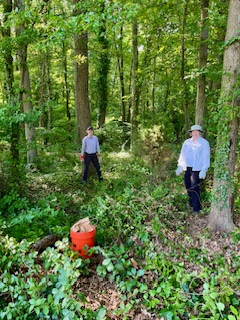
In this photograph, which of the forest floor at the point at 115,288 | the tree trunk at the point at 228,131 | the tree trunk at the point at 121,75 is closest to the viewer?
the forest floor at the point at 115,288

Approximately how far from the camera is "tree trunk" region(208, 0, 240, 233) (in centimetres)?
371

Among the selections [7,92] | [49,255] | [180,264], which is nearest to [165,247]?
[180,264]

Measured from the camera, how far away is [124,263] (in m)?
3.20

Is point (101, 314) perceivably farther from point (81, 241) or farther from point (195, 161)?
point (195, 161)

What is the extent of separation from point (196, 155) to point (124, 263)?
272 centimetres

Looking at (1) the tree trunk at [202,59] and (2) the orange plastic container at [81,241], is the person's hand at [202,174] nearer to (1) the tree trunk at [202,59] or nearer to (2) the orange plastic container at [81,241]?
(1) the tree trunk at [202,59]

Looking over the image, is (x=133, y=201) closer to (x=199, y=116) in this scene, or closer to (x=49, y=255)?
(x=49, y=255)

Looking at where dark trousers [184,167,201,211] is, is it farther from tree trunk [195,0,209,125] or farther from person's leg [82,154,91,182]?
person's leg [82,154,91,182]

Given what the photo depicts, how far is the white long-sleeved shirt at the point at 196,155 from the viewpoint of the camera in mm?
4867

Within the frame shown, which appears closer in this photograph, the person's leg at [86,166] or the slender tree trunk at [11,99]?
the slender tree trunk at [11,99]

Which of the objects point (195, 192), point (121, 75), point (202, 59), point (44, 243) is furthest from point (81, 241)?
point (121, 75)

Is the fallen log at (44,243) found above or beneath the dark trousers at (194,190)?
beneath

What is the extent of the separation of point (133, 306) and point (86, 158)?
189 inches

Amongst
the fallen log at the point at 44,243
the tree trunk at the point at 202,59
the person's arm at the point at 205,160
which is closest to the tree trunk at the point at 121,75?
the tree trunk at the point at 202,59
